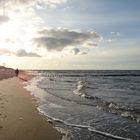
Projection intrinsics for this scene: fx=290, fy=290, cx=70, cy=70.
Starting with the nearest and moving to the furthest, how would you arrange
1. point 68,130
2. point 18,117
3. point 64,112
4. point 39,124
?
point 68,130
point 39,124
point 18,117
point 64,112

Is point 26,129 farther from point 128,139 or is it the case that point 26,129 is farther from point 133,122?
point 133,122

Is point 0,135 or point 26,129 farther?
point 26,129

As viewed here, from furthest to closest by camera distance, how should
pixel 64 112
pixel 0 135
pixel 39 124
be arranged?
pixel 64 112 → pixel 39 124 → pixel 0 135

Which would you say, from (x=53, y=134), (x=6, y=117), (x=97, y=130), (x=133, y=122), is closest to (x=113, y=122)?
(x=133, y=122)

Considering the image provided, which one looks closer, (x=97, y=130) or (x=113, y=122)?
(x=97, y=130)

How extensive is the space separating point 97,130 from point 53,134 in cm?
196

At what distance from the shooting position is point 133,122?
13312mm

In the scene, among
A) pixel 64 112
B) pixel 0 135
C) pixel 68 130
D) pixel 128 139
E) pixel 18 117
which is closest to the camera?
pixel 0 135

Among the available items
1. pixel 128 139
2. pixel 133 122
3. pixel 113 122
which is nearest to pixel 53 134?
pixel 128 139

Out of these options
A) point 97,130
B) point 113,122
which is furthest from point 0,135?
point 113,122

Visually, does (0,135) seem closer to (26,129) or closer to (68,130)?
(26,129)

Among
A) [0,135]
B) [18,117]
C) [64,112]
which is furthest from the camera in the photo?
[64,112]

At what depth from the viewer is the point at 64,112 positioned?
1533cm

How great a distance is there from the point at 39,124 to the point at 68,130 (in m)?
1.40
